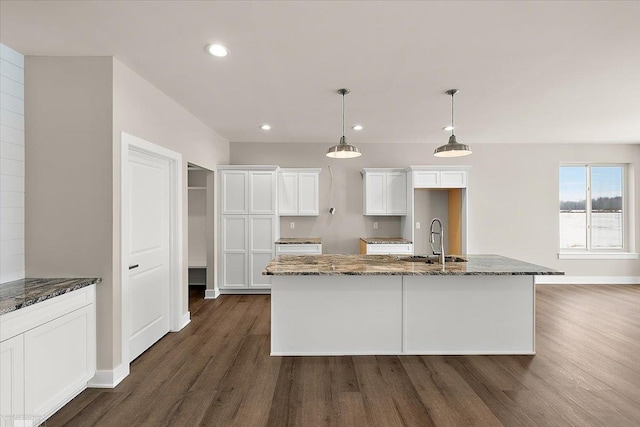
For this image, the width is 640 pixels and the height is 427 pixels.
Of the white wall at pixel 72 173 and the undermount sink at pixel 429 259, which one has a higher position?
the white wall at pixel 72 173

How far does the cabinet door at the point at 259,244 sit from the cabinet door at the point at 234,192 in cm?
28

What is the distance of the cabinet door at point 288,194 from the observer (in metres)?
5.79

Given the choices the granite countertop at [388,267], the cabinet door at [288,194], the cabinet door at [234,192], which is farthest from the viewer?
the cabinet door at [288,194]

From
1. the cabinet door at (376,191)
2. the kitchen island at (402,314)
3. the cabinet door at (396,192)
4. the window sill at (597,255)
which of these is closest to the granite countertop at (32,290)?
the kitchen island at (402,314)

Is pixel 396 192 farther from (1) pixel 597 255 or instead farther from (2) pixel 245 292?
(1) pixel 597 255

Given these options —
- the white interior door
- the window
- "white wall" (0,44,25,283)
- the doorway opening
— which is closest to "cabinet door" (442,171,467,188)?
the window

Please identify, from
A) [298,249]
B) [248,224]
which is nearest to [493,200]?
[298,249]

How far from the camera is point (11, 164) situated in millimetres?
2504

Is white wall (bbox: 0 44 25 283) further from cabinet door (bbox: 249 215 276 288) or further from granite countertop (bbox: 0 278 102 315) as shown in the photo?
cabinet door (bbox: 249 215 276 288)

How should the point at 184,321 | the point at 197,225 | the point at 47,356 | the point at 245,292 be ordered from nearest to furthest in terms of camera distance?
the point at 47,356
the point at 184,321
the point at 245,292
the point at 197,225

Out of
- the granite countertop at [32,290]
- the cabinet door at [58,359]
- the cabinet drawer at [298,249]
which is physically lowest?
the cabinet door at [58,359]

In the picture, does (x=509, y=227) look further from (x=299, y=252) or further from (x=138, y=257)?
(x=138, y=257)

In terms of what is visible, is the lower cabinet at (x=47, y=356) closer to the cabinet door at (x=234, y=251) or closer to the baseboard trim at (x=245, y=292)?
the cabinet door at (x=234, y=251)

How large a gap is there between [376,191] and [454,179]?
133 centimetres
